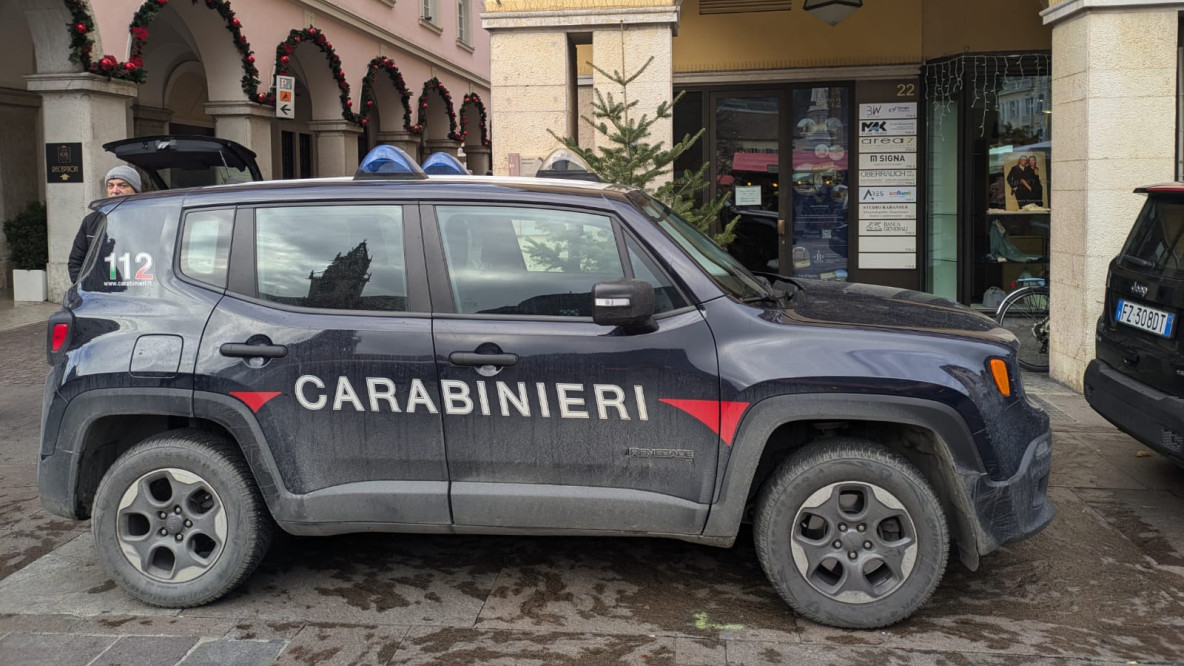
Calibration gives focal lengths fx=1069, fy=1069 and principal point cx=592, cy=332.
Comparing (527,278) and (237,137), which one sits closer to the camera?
(527,278)

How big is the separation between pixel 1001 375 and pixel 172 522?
3.39m

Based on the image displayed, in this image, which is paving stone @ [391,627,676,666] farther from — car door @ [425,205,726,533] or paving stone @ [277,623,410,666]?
car door @ [425,205,726,533]

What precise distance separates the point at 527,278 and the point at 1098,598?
274 centimetres

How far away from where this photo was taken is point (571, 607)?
443 centimetres

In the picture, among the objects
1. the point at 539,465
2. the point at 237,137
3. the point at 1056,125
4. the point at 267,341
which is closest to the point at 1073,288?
the point at 1056,125

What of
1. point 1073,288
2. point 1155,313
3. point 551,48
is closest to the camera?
point 1155,313

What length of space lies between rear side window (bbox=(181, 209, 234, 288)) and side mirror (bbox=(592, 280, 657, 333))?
1.62 m

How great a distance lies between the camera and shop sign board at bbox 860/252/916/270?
1282 centimetres

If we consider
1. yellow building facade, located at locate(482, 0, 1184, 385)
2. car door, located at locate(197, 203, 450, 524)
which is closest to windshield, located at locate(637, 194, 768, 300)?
car door, located at locate(197, 203, 450, 524)

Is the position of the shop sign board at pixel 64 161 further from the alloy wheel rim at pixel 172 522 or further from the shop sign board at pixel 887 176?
the alloy wheel rim at pixel 172 522

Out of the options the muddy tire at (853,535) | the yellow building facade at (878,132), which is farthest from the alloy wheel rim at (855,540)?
the yellow building facade at (878,132)

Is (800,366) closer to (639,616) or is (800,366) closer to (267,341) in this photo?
(639,616)

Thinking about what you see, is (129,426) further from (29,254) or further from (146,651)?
(29,254)

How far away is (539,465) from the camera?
423 cm
